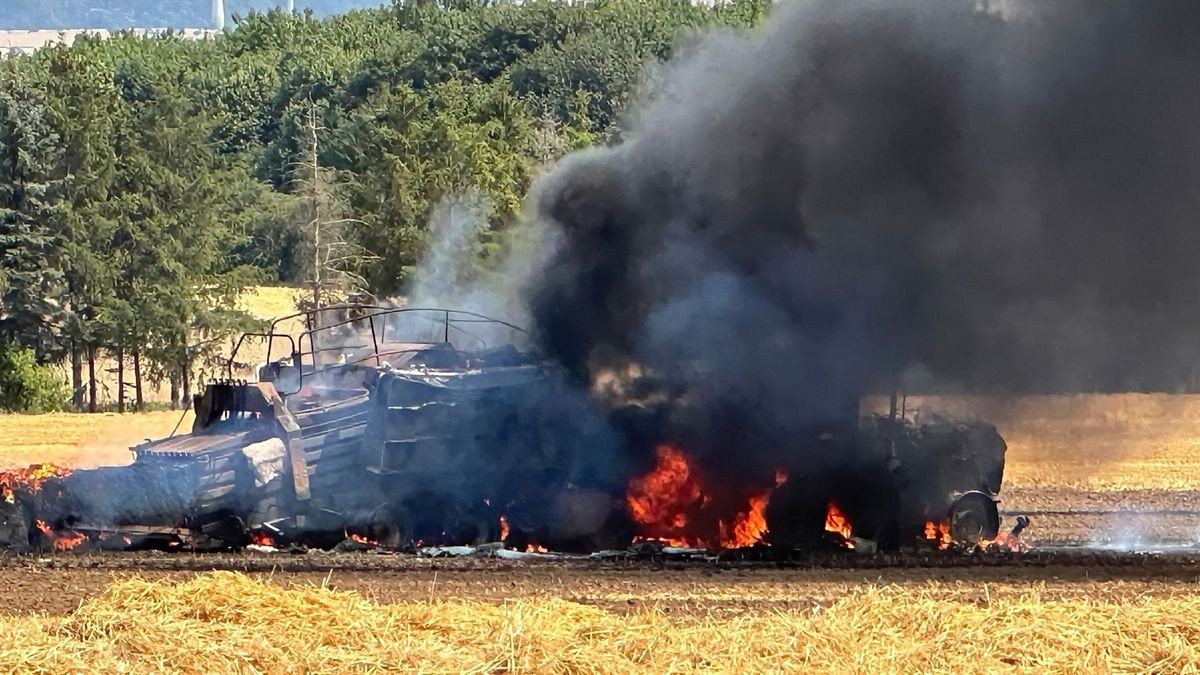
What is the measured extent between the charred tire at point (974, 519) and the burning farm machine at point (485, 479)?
2 cm

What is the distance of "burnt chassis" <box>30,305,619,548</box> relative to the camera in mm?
20641

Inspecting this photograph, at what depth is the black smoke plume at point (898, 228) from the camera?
72.2 ft

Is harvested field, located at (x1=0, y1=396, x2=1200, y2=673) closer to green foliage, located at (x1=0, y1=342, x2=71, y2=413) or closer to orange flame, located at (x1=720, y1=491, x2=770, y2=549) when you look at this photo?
orange flame, located at (x1=720, y1=491, x2=770, y2=549)

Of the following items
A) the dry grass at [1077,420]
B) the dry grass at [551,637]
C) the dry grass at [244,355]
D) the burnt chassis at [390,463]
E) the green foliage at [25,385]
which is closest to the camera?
the dry grass at [551,637]

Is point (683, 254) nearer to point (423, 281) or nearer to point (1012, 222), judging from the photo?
point (1012, 222)

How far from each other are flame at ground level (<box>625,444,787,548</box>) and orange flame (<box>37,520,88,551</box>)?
694cm

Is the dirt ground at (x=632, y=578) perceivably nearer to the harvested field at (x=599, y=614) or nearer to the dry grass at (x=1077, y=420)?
the harvested field at (x=599, y=614)

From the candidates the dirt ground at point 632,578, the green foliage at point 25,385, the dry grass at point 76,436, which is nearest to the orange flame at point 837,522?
the dirt ground at point 632,578

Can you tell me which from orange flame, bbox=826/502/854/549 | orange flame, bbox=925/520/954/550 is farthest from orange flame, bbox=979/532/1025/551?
orange flame, bbox=826/502/854/549

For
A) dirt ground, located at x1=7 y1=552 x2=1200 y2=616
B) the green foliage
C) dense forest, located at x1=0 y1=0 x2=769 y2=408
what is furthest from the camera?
dense forest, located at x1=0 y1=0 x2=769 y2=408

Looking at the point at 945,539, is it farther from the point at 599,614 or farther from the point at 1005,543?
the point at 599,614

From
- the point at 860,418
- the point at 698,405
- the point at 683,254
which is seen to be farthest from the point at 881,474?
the point at 683,254

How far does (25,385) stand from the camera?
50656 millimetres

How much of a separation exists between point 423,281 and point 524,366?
19.4 metres
